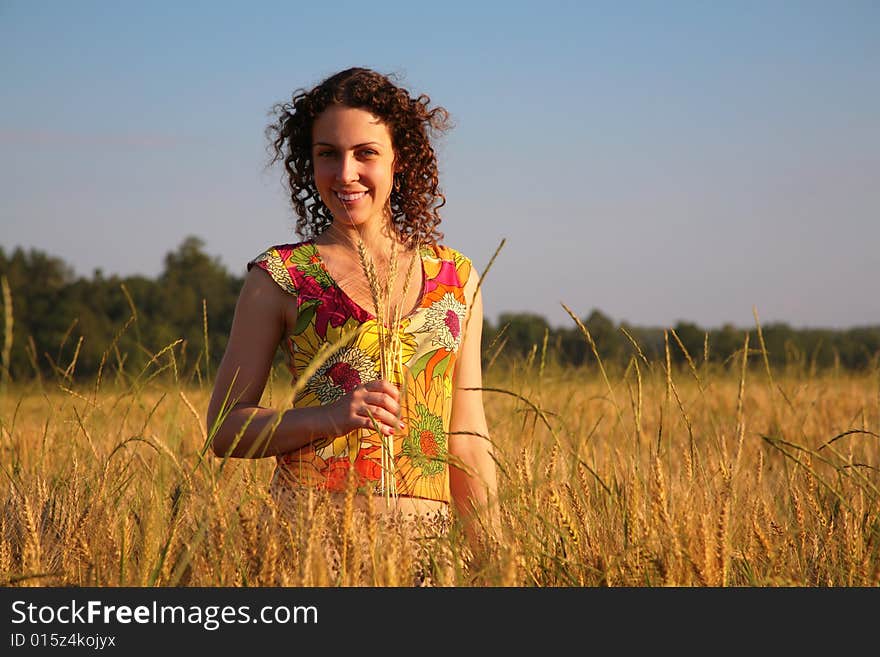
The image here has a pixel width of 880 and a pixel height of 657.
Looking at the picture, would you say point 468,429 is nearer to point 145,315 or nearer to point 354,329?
point 354,329

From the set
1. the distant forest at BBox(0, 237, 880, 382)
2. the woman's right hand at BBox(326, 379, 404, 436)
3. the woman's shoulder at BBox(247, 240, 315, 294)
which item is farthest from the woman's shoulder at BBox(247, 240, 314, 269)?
the distant forest at BBox(0, 237, 880, 382)

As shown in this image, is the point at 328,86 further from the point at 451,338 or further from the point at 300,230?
the point at 451,338

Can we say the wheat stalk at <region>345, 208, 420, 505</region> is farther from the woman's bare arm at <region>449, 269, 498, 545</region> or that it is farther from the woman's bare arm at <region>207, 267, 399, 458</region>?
the woman's bare arm at <region>449, 269, 498, 545</region>

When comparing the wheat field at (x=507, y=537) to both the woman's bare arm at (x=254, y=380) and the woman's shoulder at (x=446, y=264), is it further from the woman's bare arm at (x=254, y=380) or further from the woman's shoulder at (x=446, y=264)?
the woman's shoulder at (x=446, y=264)

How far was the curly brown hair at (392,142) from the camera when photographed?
2457 mm

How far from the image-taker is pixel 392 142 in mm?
2527

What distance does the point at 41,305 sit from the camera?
1573 cm

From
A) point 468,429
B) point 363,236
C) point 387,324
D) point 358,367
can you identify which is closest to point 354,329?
point 358,367

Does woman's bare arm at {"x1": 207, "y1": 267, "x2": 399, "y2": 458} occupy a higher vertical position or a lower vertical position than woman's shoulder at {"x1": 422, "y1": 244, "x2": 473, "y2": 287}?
lower

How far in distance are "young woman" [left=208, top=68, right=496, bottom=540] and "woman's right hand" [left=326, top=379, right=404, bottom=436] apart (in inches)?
6.0

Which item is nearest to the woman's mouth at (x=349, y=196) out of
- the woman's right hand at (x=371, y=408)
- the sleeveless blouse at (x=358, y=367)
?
the sleeveless blouse at (x=358, y=367)

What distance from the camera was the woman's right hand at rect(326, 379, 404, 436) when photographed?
1803 millimetres

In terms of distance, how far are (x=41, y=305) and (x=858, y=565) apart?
16.0 metres

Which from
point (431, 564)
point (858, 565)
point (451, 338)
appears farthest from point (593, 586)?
point (451, 338)
